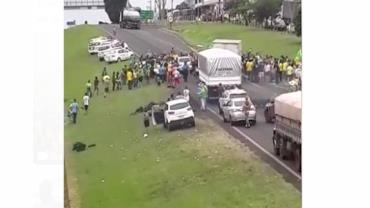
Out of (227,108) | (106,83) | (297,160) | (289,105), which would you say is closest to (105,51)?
(106,83)

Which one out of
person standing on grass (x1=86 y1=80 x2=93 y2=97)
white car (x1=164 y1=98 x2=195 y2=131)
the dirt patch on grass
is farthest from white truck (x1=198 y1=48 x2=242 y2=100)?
the dirt patch on grass

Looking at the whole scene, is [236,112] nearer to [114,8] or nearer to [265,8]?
[265,8]

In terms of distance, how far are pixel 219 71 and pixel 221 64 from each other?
0.03 meters

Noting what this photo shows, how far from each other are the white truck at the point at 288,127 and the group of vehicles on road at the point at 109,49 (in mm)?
694

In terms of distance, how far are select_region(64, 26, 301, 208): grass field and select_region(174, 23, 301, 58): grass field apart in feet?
1.06

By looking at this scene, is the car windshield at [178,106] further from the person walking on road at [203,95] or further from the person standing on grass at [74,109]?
the person standing on grass at [74,109]

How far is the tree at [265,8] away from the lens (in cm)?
324

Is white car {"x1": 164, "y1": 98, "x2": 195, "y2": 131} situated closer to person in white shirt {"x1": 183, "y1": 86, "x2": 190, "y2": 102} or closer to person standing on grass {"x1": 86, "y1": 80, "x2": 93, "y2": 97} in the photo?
person in white shirt {"x1": 183, "y1": 86, "x2": 190, "y2": 102}

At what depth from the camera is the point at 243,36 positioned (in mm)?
3260
